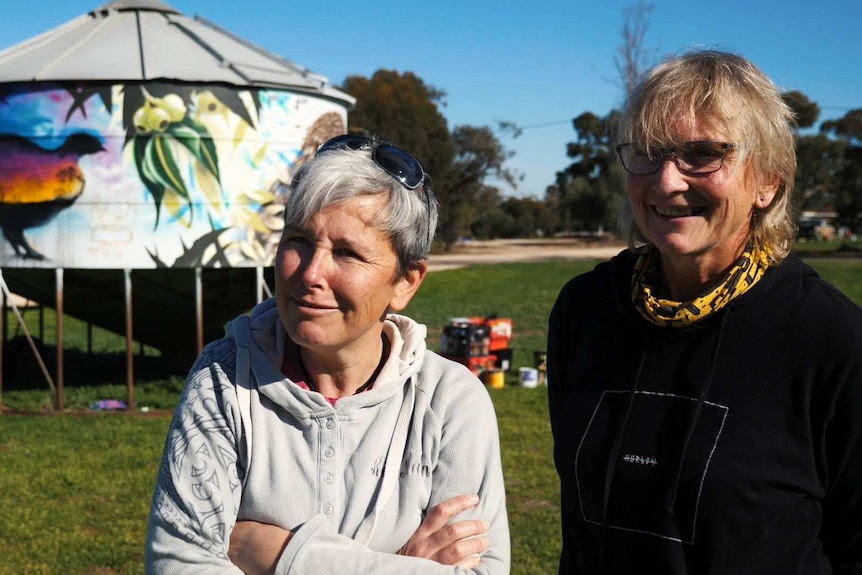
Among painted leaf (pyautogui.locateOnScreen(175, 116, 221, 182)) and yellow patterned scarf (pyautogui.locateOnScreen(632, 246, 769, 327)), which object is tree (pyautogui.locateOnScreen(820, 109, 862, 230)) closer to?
painted leaf (pyautogui.locateOnScreen(175, 116, 221, 182))

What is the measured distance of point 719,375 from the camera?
248 centimetres

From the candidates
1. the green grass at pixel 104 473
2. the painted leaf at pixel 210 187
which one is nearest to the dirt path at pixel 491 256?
the green grass at pixel 104 473

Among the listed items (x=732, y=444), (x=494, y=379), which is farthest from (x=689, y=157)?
(x=494, y=379)

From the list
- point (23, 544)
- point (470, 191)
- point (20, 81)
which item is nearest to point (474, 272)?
point (470, 191)

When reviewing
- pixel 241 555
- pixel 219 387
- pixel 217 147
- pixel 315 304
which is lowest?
pixel 241 555

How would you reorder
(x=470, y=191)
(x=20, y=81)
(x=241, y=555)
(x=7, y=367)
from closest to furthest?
(x=241, y=555) < (x=20, y=81) < (x=7, y=367) < (x=470, y=191)

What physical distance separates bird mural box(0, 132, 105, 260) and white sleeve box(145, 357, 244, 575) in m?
8.91

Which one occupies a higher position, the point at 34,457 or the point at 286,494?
the point at 286,494

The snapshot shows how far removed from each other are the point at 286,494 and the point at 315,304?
1.53 ft

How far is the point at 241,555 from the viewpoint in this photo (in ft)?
7.52

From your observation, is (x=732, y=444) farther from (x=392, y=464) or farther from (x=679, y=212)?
(x=392, y=464)

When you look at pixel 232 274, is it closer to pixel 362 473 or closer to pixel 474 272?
pixel 362 473

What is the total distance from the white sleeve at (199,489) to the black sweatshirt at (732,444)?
97 centimetres

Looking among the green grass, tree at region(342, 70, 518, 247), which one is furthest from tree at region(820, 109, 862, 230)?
the green grass
